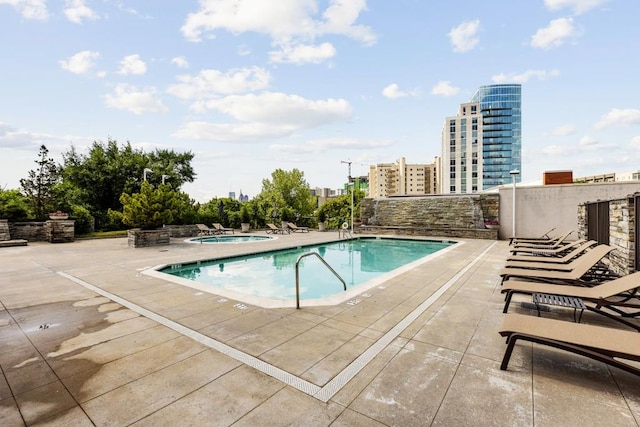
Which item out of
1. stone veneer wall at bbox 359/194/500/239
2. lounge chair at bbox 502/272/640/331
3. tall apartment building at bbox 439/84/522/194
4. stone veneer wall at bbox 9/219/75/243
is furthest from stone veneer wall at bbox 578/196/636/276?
tall apartment building at bbox 439/84/522/194

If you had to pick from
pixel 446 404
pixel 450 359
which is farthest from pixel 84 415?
pixel 450 359

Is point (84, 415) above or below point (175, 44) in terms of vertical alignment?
below

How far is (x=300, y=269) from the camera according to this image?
10695 millimetres

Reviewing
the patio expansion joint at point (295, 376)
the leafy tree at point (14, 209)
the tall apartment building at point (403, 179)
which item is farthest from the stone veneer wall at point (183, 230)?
the tall apartment building at point (403, 179)

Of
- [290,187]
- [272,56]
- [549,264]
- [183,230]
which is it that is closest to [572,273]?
[549,264]

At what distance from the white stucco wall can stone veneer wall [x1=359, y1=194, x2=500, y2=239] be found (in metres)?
0.78

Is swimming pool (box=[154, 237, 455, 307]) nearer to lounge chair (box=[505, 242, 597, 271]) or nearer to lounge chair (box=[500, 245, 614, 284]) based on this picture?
lounge chair (box=[505, 242, 597, 271])

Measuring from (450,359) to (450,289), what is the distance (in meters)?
3.11

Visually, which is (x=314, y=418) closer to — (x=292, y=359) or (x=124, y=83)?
(x=292, y=359)

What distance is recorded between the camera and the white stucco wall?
14.6 m

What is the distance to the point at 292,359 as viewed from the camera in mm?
3205

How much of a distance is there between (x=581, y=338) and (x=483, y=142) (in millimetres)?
114491

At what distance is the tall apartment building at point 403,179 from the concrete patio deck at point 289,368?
357 feet

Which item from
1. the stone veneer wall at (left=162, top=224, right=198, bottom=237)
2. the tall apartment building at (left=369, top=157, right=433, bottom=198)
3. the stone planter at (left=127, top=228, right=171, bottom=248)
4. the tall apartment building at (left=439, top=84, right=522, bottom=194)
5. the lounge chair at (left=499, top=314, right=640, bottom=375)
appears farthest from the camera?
the tall apartment building at (left=369, top=157, right=433, bottom=198)
